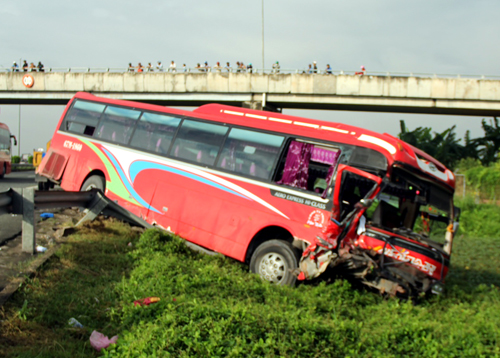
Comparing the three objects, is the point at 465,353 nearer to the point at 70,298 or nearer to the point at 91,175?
the point at 70,298

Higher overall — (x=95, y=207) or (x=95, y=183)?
(x=95, y=183)

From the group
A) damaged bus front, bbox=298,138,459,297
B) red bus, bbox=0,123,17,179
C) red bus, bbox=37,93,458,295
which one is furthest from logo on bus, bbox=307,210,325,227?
red bus, bbox=0,123,17,179

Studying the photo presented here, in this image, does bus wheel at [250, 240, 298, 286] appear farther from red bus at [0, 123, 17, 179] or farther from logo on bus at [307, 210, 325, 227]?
red bus at [0, 123, 17, 179]

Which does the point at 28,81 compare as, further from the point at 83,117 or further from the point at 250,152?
the point at 250,152

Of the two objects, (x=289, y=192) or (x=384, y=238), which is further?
(x=289, y=192)

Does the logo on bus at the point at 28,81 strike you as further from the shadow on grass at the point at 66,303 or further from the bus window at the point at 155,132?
the shadow on grass at the point at 66,303

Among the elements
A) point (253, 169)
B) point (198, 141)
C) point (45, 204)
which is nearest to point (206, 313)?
point (253, 169)

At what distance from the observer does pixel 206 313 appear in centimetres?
488

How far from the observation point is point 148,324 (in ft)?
16.0

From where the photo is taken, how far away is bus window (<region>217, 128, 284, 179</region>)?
28.2 feet

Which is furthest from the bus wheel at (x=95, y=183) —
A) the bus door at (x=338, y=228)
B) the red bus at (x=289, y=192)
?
the bus door at (x=338, y=228)

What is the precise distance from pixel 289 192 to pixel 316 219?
28.2 inches

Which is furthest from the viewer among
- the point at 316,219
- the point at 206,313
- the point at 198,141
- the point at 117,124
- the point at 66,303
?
the point at 117,124

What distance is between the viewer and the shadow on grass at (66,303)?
456 cm
